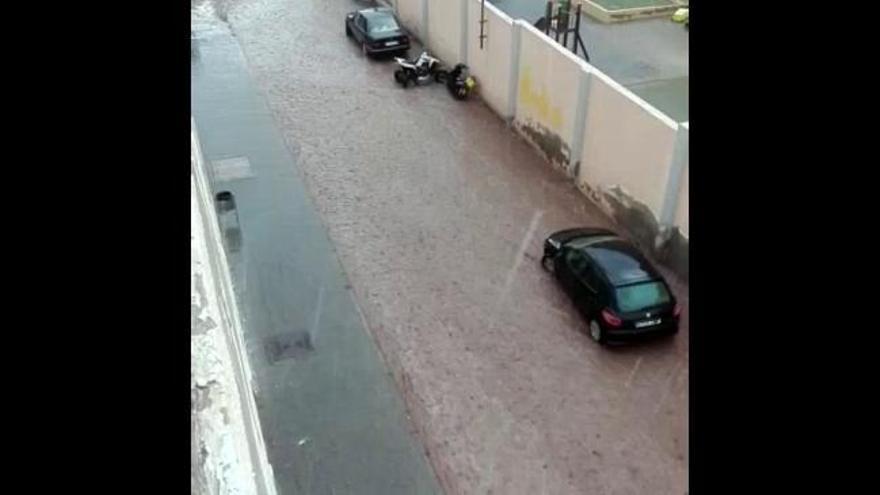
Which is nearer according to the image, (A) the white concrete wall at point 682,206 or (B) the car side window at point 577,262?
(B) the car side window at point 577,262

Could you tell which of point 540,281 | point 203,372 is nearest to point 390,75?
point 540,281

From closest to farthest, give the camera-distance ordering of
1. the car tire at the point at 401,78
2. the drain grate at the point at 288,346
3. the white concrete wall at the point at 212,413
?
1. the white concrete wall at the point at 212,413
2. the drain grate at the point at 288,346
3. the car tire at the point at 401,78

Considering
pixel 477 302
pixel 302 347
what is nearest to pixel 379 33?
pixel 477 302

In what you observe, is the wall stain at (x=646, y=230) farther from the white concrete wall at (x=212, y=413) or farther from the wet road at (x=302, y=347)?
the white concrete wall at (x=212, y=413)

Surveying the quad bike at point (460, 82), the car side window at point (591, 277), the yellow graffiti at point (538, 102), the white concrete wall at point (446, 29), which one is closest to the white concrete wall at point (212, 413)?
the car side window at point (591, 277)

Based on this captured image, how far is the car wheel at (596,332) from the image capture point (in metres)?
12.5

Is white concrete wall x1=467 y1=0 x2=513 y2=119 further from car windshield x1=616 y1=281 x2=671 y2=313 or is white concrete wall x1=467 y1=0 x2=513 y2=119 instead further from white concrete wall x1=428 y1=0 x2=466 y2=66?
car windshield x1=616 y1=281 x2=671 y2=313

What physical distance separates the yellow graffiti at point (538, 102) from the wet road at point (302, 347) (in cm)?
554

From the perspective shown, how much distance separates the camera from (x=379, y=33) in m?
24.4

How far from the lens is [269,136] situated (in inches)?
782

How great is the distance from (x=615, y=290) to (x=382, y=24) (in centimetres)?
1524
